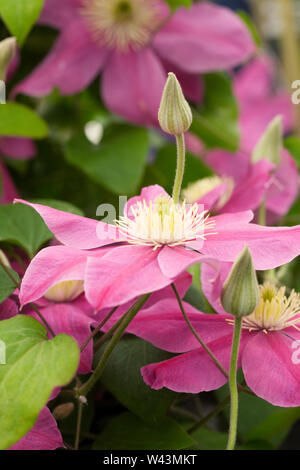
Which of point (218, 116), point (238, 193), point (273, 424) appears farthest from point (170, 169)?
point (273, 424)

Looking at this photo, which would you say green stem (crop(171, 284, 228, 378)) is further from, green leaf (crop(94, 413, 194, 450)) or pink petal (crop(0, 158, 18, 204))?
pink petal (crop(0, 158, 18, 204))

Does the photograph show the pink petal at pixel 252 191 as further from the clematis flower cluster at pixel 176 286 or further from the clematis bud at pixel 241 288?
the clematis bud at pixel 241 288

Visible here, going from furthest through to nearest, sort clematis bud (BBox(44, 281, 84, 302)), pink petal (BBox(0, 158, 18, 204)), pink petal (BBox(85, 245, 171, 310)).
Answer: pink petal (BBox(0, 158, 18, 204))
clematis bud (BBox(44, 281, 84, 302))
pink petal (BBox(85, 245, 171, 310))

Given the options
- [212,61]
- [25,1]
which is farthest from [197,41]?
[25,1]

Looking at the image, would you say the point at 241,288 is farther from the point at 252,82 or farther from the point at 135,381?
the point at 252,82

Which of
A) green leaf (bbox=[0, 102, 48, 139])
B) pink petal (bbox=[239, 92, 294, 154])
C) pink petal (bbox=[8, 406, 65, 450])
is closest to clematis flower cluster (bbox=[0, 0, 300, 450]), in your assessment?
pink petal (bbox=[8, 406, 65, 450])

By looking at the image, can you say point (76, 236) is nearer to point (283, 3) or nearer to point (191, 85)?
point (191, 85)

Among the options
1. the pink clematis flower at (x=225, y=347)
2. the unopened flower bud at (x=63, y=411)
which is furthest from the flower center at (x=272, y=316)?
the unopened flower bud at (x=63, y=411)
